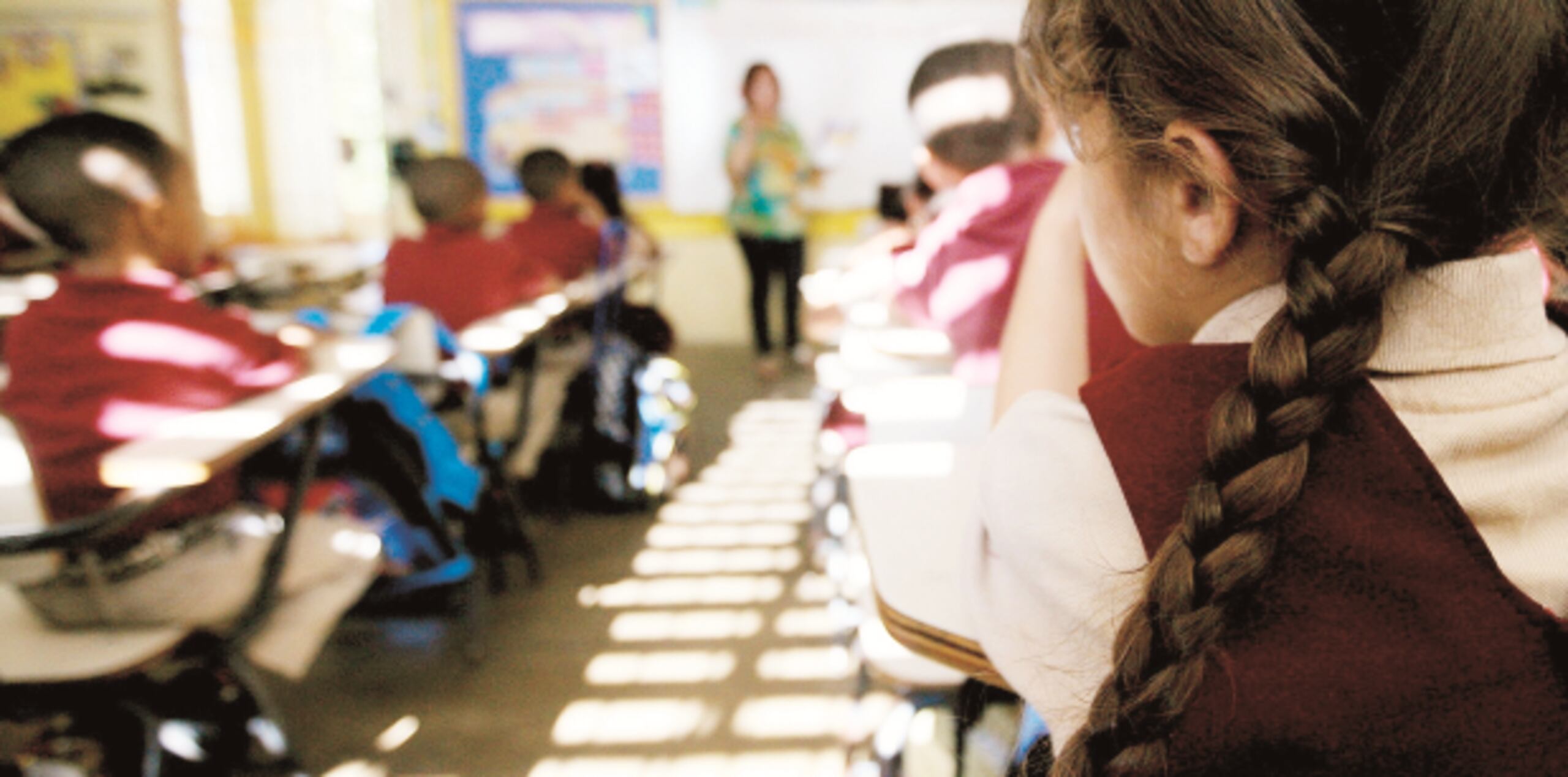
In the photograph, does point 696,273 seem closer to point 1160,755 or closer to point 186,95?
point 186,95

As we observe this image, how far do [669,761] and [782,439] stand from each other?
2067mm

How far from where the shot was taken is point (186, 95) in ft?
14.9

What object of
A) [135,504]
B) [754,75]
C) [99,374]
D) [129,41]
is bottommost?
[135,504]

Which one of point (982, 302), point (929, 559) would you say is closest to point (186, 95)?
point (982, 302)

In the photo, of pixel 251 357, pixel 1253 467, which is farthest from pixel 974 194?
pixel 251 357

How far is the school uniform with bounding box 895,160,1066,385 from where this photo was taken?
1351mm

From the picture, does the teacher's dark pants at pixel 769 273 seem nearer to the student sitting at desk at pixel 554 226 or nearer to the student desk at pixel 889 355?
the student sitting at desk at pixel 554 226

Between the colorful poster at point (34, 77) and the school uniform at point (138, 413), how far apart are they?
399 cm

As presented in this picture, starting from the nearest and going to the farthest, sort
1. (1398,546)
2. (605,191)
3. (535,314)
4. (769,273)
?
(1398,546) → (535,314) → (605,191) → (769,273)

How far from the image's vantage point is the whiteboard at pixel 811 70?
5.11 m

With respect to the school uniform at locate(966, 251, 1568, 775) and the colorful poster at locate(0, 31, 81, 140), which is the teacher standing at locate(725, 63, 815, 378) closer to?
the colorful poster at locate(0, 31, 81, 140)

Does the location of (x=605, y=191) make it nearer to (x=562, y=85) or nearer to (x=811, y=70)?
(x=562, y=85)

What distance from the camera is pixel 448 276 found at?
2391mm

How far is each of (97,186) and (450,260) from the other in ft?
3.40
